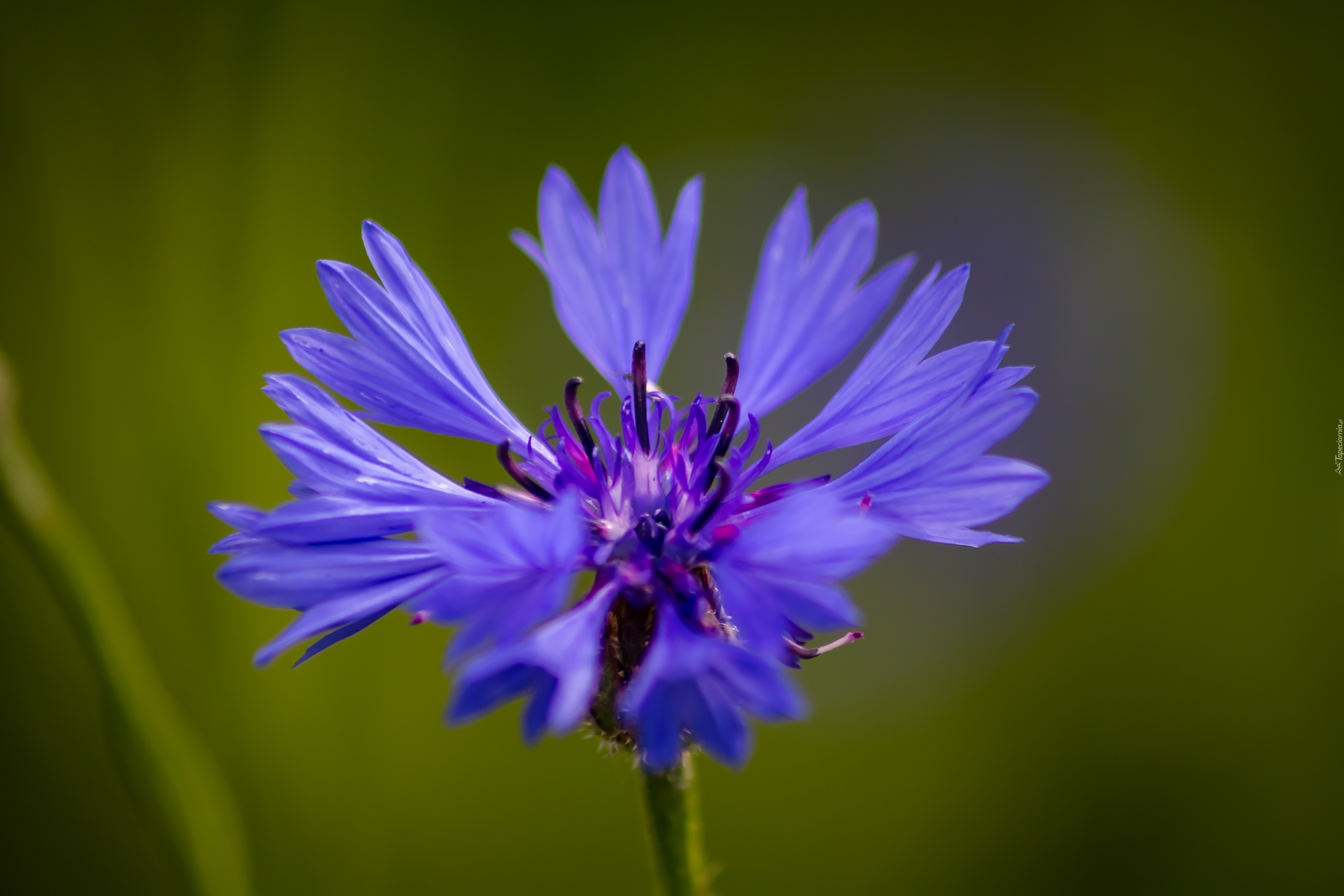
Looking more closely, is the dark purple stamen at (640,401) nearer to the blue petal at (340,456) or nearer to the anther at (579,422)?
the anther at (579,422)

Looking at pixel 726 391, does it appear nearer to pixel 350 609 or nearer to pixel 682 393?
pixel 350 609

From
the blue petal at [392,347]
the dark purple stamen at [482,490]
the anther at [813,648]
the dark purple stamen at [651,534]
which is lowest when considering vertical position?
the anther at [813,648]

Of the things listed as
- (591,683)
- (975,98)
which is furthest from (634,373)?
(975,98)

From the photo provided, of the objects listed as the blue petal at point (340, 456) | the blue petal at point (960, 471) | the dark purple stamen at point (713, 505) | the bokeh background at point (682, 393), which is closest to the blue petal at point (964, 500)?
the blue petal at point (960, 471)

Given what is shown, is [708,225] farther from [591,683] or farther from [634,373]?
[591,683]

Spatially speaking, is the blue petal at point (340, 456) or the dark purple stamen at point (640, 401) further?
the dark purple stamen at point (640, 401)

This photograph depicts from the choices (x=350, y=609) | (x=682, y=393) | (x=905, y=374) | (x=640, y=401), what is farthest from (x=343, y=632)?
(x=682, y=393)
